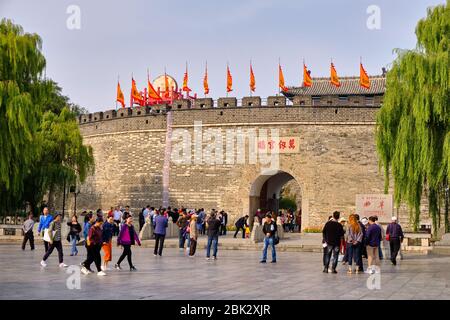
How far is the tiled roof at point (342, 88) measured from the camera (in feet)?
136

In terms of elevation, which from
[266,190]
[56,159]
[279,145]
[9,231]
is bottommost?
[9,231]

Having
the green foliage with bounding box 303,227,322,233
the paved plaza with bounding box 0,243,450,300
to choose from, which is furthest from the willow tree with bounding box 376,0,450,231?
the green foliage with bounding box 303,227,322,233

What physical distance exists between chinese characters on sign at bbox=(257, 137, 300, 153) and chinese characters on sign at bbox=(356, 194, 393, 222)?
9.69m

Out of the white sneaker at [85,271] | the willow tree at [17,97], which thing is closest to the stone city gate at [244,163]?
the willow tree at [17,97]

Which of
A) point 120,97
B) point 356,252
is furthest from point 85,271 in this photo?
point 120,97

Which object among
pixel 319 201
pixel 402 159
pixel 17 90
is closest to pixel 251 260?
pixel 402 159

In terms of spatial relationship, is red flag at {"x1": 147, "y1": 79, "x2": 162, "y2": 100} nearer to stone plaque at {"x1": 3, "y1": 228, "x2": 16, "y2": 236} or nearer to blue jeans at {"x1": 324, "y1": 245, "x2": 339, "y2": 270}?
stone plaque at {"x1": 3, "y1": 228, "x2": 16, "y2": 236}

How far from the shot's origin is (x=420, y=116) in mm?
16703

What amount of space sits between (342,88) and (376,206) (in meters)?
25.0

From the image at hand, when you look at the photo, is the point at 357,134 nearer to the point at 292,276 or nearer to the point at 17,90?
the point at 17,90

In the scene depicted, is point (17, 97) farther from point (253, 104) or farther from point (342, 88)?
point (342, 88)

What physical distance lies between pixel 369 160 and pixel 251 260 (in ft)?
45.3

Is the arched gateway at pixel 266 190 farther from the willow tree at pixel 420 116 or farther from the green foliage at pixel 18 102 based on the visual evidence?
the willow tree at pixel 420 116

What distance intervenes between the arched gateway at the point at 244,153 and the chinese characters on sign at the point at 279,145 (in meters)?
0.04
